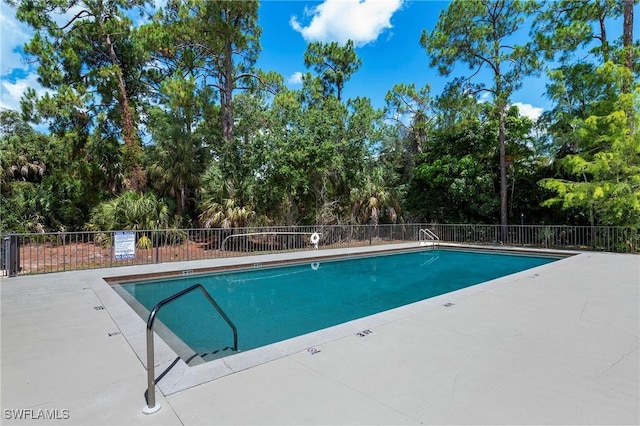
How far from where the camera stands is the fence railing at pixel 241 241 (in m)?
7.86

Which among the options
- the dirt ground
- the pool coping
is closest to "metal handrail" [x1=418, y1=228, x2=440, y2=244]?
the dirt ground

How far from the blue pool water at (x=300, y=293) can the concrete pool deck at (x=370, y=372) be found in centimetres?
88

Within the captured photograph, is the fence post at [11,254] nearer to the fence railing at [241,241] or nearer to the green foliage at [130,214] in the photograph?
the fence railing at [241,241]

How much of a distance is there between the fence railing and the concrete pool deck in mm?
3690

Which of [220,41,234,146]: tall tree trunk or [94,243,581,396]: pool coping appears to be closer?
[94,243,581,396]: pool coping

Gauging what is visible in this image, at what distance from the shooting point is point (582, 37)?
39.7 ft

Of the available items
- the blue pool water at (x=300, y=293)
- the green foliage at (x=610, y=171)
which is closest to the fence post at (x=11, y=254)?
the blue pool water at (x=300, y=293)

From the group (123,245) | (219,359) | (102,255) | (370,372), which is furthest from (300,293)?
(102,255)

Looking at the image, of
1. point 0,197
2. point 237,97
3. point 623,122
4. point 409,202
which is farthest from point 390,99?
point 0,197

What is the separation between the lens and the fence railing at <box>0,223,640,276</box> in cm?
786

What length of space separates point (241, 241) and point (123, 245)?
3993 millimetres

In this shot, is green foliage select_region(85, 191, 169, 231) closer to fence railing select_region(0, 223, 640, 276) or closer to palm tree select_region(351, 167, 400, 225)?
fence railing select_region(0, 223, 640, 276)

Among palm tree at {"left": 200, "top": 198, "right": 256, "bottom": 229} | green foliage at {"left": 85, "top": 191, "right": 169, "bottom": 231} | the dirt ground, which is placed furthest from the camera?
palm tree at {"left": 200, "top": 198, "right": 256, "bottom": 229}

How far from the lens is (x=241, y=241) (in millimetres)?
11258
